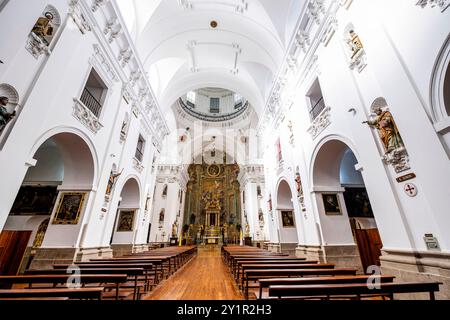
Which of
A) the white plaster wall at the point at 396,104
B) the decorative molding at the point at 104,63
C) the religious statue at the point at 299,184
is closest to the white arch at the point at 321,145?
the white plaster wall at the point at 396,104

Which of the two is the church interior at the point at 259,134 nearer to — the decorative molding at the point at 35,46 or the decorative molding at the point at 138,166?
the decorative molding at the point at 35,46

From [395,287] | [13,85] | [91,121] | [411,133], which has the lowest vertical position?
[395,287]

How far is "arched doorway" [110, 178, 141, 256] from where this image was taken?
8562mm

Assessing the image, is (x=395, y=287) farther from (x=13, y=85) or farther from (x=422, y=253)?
(x=13, y=85)

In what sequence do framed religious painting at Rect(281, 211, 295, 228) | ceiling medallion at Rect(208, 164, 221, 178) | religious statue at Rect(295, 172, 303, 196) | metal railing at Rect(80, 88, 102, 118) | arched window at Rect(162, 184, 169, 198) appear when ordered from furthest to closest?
ceiling medallion at Rect(208, 164, 221, 178) → arched window at Rect(162, 184, 169, 198) → framed religious painting at Rect(281, 211, 295, 228) → religious statue at Rect(295, 172, 303, 196) → metal railing at Rect(80, 88, 102, 118)

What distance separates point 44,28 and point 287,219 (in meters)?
10.1

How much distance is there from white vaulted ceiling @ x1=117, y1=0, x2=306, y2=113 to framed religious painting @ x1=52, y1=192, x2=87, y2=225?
20.8ft

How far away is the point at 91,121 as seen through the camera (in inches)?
221

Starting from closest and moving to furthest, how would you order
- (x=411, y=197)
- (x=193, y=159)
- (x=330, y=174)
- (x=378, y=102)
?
Result: (x=411, y=197) < (x=378, y=102) < (x=330, y=174) < (x=193, y=159)

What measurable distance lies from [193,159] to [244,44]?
1707 cm

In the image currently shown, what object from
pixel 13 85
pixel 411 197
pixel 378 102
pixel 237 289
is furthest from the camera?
pixel 237 289

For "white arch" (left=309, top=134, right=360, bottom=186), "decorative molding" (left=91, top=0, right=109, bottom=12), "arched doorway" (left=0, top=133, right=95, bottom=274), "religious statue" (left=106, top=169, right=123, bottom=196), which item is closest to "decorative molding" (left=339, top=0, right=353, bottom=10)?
"white arch" (left=309, top=134, right=360, bottom=186)

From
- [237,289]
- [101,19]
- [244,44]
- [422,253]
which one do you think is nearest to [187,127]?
[244,44]

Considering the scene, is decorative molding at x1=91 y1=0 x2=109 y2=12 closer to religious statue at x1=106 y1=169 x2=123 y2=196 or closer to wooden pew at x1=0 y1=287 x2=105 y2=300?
religious statue at x1=106 y1=169 x2=123 y2=196
